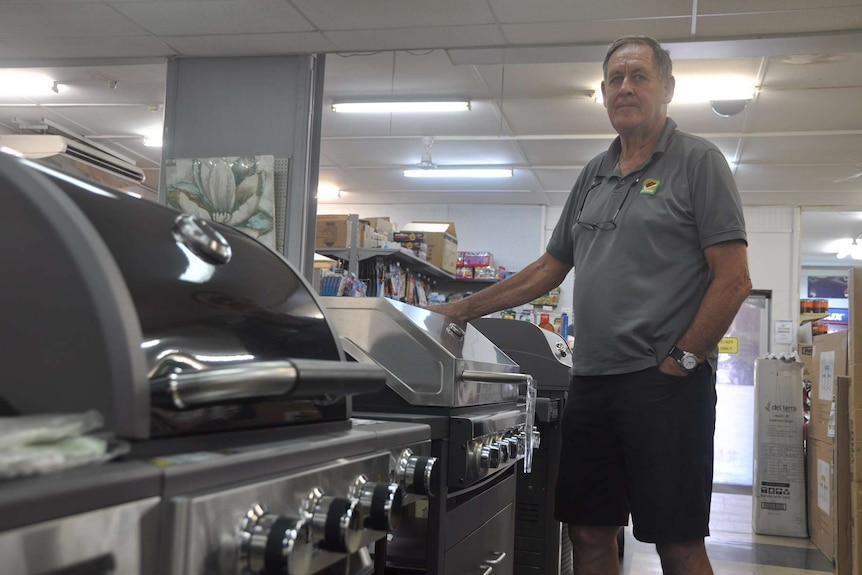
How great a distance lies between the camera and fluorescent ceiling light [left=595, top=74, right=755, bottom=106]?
5.36 meters

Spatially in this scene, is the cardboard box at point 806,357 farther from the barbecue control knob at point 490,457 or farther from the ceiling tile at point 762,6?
the barbecue control knob at point 490,457

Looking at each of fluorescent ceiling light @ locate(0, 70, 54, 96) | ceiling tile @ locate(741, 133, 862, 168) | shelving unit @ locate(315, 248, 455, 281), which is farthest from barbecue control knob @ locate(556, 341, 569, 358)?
fluorescent ceiling light @ locate(0, 70, 54, 96)

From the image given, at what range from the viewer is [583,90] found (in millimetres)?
5727

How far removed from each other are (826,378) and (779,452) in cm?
122

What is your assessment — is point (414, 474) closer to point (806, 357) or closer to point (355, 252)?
point (355, 252)

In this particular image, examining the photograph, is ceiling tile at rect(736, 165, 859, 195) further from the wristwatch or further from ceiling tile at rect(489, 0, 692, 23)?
the wristwatch

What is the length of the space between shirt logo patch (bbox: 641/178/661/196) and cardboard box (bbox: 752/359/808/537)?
14.1 ft

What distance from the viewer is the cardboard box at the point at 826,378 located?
13.3 ft

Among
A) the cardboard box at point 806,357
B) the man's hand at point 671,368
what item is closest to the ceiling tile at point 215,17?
the man's hand at point 671,368

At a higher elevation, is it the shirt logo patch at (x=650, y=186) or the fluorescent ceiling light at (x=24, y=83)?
the fluorescent ceiling light at (x=24, y=83)

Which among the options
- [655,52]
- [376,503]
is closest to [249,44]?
[655,52]

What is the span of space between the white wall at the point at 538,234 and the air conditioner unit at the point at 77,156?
7.52 m

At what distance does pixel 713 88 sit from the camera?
5.53 m

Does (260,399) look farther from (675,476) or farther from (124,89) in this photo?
(124,89)
